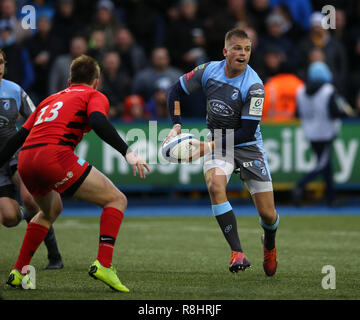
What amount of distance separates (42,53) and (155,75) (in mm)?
2378

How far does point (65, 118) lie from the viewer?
21.5 ft

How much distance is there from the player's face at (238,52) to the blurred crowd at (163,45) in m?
7.61

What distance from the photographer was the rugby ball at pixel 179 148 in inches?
283

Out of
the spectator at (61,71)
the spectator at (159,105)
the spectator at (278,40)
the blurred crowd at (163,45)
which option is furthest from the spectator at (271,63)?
the spectator at (61,71)

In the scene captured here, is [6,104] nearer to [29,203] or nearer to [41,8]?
[29,203]

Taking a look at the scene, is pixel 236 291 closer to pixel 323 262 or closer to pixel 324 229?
pixel 323 262

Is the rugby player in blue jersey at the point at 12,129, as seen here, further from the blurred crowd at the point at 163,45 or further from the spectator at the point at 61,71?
the spectator at the point at 61,71

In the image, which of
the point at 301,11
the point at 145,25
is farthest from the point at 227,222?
the point at 301,11

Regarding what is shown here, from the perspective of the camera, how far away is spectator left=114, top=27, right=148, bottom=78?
16.3m

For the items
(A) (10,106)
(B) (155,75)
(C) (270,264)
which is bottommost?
(C) (270,264)

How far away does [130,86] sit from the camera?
16.2 meters

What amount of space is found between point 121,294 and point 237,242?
4.61ft

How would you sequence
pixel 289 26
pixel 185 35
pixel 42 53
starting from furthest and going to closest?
pixel 289 26 → pixel 185 35 → pixel 42 53
